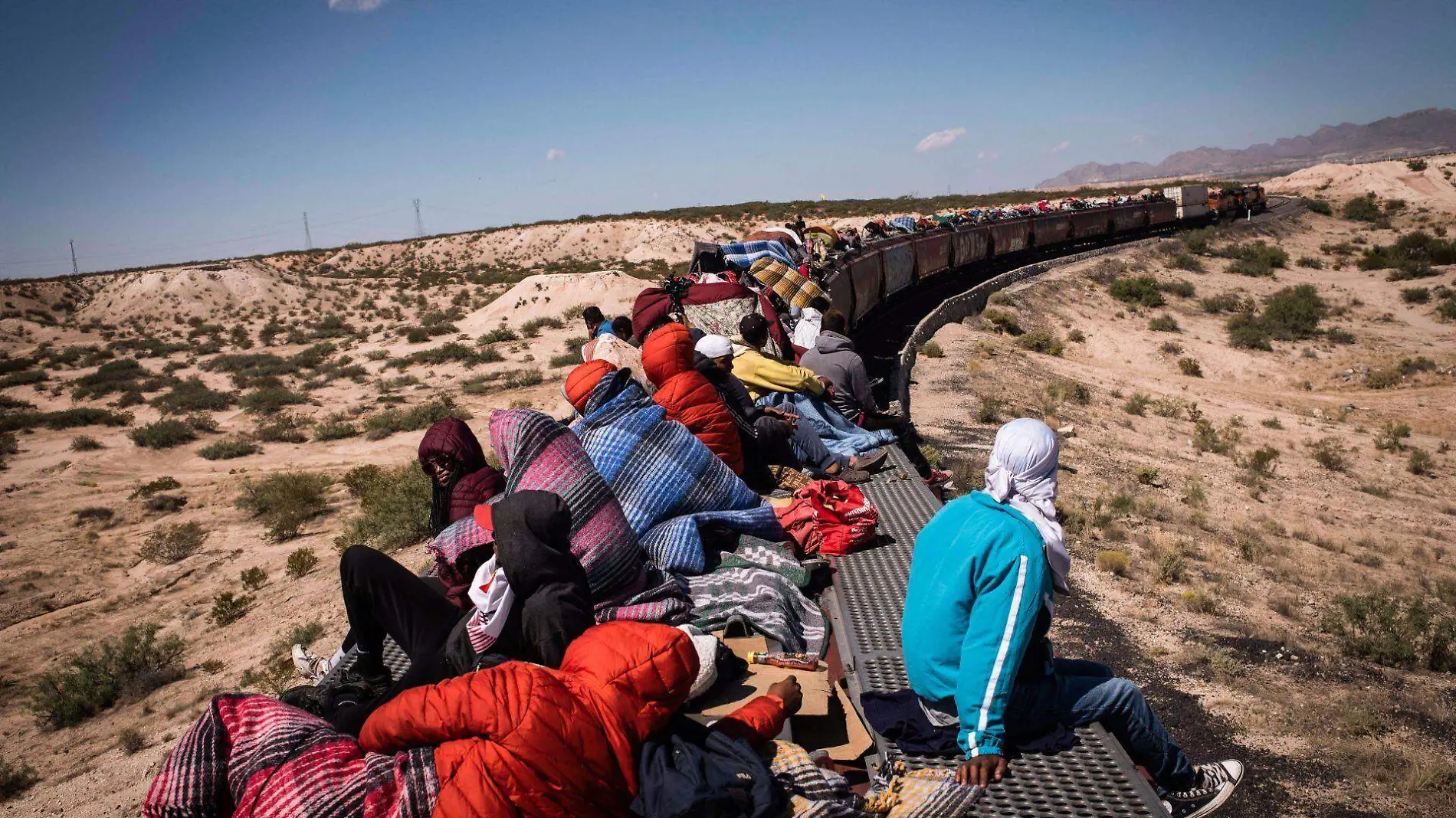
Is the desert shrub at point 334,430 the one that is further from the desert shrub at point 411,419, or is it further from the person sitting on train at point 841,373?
the person sitting on train at point 841,373

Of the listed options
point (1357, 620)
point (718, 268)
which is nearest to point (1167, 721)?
point (1357, 620)

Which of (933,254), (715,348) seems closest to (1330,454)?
(933,254)

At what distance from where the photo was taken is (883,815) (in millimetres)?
2367

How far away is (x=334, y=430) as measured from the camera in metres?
15.9

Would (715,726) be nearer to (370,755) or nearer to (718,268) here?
(370,755)

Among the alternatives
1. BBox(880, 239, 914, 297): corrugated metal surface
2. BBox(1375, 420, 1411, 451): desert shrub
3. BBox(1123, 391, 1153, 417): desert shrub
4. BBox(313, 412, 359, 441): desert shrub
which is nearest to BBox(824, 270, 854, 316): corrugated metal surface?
BBox(880, 239, 914, 297): corrugated metal surface

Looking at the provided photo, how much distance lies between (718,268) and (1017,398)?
6862 millimetres

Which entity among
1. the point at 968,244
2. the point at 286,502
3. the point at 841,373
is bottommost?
the point at 286,502

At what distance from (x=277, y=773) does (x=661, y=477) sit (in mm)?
2282

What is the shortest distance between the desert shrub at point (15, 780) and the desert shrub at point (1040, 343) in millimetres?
18580

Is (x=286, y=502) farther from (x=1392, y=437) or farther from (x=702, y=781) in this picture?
(x=1392, y=437)

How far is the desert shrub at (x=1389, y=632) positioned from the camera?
20.4ft

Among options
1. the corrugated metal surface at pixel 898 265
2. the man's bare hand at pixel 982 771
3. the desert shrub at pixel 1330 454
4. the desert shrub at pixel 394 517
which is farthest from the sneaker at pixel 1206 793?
the corrugated metal surface at pixel 898 265

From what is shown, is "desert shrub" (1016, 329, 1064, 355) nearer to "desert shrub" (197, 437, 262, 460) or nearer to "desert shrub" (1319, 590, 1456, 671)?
"desert shrub" (1319, 590, 1456, 671)
